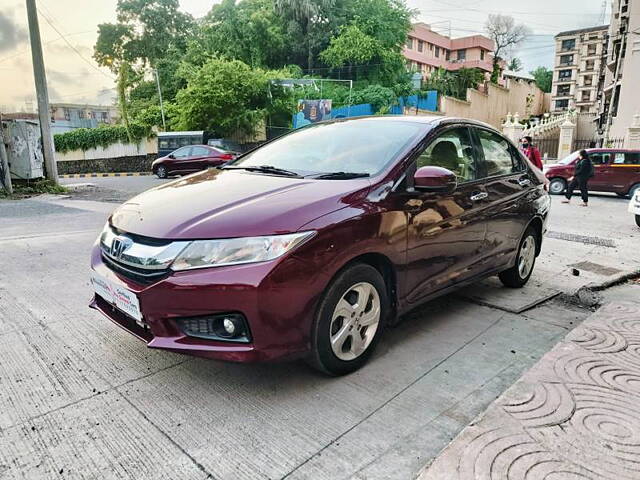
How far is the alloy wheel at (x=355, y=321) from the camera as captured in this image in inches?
104

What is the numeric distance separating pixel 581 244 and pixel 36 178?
1385 centimetres

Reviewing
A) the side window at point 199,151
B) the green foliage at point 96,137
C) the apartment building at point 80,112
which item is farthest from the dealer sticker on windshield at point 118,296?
the apartment building at point 80,112

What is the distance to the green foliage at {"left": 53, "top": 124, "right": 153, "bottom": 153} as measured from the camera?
96.3ft

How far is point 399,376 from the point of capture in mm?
2818

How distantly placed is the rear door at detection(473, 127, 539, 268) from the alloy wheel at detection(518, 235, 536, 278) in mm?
247

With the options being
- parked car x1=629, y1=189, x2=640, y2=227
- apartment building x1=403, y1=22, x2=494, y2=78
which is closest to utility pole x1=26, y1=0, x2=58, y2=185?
parked car x1=629, y1=189, x2=640, y2=227

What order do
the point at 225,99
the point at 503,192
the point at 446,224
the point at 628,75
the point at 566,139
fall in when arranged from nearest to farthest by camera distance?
the point at 446,224, the point at 503,192, the point at 628,75, the point at 566,139, the point at 225,99

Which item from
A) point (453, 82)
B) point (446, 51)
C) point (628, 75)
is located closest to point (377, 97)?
point (453, 82)

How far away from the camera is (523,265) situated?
15.1 ft

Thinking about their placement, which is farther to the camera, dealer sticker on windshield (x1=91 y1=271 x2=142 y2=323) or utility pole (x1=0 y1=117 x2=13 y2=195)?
utility pole (x1=0 y1=117 x2=13 y2=195)

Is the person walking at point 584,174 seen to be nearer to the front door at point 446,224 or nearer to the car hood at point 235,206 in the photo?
the front door at point 446,224

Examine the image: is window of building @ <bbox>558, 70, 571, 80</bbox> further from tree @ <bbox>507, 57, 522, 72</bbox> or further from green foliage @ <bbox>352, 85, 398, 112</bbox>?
green foliage @ <bbox>352, 85, 398, 112</bbox>

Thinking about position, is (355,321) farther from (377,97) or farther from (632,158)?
(377,97)

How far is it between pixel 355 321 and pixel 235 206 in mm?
959
